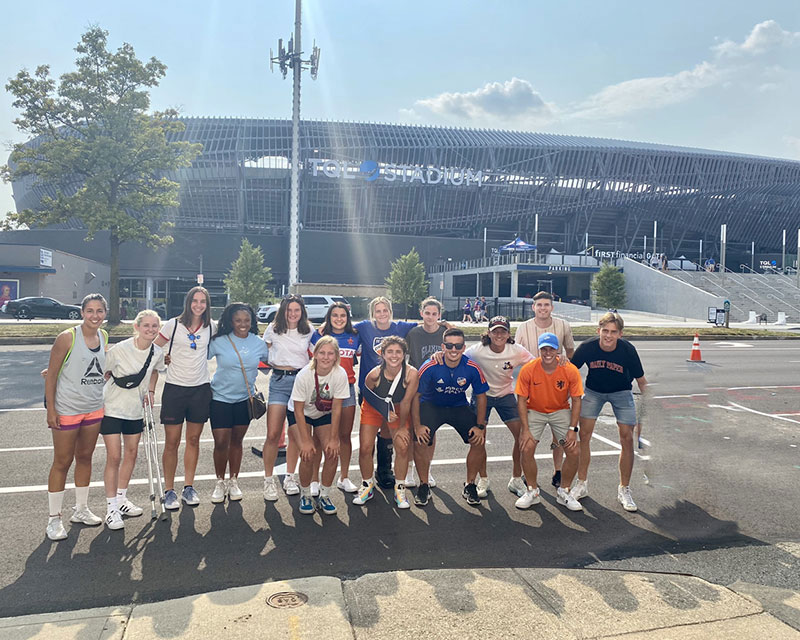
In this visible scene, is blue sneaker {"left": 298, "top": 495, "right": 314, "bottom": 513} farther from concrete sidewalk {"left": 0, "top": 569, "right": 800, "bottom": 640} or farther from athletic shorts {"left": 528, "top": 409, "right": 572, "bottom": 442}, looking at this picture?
athletic shorts {"left": 528, "top": 409, "right": 572, "bottom": 442}

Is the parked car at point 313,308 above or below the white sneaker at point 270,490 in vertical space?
above

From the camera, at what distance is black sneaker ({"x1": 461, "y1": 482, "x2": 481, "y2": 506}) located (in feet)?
17.3

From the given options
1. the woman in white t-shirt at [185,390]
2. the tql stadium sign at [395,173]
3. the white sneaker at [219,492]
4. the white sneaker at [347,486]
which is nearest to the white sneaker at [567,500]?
the white sneaker at [347,486]

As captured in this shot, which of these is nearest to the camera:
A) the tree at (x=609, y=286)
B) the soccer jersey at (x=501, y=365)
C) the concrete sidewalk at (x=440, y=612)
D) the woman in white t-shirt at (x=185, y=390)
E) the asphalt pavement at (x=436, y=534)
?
the concrete sidewalk at (x=440, y=612)

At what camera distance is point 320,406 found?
17.1 ft

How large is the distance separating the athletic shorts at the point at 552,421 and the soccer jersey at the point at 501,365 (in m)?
0.41

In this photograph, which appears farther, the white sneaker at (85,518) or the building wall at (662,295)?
the building wall at (662,295)

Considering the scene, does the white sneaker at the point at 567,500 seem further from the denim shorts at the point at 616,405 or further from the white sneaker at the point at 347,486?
the white sneaker at the point at 347,486

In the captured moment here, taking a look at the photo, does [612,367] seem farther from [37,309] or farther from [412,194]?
[412,194]

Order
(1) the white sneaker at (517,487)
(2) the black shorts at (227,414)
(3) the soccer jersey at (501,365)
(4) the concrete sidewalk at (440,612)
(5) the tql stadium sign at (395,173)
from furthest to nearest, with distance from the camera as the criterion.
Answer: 1. (5) the tql stadium sign at (395,173)
2. (3) the soccer jersey at (501,365)
3. (1) the white sneaker at (517,487)
4. (2) the black shorts at (227,414)
5. (4) the concrete sidewalk at (440,612)

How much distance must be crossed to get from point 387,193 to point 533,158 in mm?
15204

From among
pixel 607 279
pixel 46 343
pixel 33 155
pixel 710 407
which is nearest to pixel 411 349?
pixel 710 407

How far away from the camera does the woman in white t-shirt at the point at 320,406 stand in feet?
16.6

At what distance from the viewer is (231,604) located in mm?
3395
